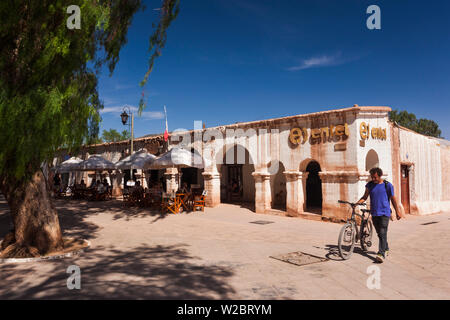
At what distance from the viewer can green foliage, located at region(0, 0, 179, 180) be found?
4.32 meters

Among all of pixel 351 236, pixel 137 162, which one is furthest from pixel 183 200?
pixel 351 236

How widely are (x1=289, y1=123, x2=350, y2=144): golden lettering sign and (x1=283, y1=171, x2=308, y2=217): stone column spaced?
1.21 metres

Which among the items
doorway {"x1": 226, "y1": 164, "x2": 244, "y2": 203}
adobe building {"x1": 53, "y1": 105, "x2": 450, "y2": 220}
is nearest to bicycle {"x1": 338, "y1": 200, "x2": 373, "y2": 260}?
adobe building {"x1": 53, "y1": 105, "x2": 450, "y2": 220}

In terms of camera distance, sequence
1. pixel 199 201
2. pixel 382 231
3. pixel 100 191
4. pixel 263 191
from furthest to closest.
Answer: pixel 100 191, pixel 199 201, pixel 263 191, pixel 382 231

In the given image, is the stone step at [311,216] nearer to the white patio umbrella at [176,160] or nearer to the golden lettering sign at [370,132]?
the golden lettering sign at [370,132]

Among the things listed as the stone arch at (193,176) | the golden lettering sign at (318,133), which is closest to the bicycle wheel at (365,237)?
the golden lettering sign at (318,133)

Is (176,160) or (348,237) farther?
(176,160)

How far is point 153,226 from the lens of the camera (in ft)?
30.1

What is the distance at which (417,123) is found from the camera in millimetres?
42250

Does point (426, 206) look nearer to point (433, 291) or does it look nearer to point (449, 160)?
point (449, 160)

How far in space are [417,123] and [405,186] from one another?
118 ft

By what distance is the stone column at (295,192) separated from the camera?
1122 cm

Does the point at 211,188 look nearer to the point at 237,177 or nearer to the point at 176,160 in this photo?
the point at 176,160

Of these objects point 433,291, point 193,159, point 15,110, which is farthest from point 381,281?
point 193,159
